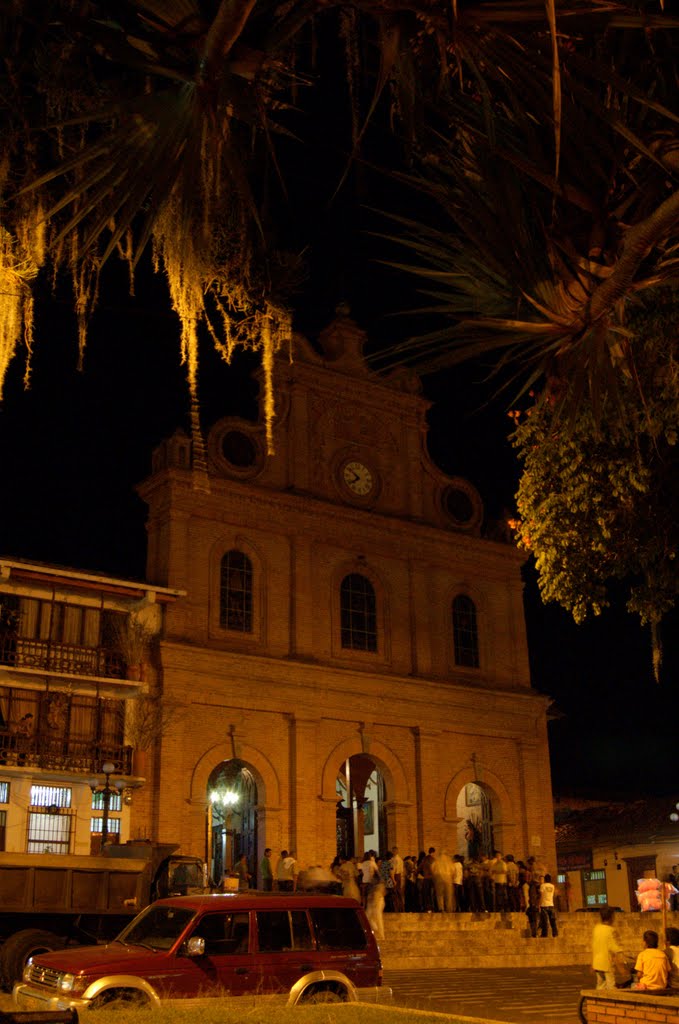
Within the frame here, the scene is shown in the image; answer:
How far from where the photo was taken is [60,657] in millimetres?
23188

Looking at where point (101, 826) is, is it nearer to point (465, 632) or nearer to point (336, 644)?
point (336, 644)

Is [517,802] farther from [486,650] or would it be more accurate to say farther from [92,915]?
[92,915]

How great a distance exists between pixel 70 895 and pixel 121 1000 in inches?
202

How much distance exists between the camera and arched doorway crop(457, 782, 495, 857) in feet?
96.4

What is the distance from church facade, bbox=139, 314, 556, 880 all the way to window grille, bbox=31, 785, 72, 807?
1707 mm

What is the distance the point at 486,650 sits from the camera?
3072cm

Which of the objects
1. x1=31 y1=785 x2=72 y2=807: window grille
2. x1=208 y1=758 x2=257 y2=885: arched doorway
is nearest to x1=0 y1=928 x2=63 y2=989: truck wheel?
x1=31 y1=785 x2=72 y2=807: window grille

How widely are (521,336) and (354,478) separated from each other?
24.0 metres

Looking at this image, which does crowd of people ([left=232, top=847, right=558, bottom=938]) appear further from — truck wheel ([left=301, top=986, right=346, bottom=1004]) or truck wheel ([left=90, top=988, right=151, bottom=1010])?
truck wheel ([left=90, top=988, right=151, bottom=1010])

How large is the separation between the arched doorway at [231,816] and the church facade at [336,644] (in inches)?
2.3

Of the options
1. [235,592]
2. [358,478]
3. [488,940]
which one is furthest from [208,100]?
[358,478]

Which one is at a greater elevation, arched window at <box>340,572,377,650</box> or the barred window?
arched window at <box>340,572,377,650</box>

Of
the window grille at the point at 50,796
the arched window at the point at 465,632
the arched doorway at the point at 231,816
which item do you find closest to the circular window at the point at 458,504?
the arched window at the point at 465,632

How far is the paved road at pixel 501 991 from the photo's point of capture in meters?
12.1
